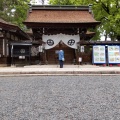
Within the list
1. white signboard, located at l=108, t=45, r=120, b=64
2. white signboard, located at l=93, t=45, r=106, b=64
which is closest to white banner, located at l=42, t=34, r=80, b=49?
white signboard, located at l=93, t=45, r=106, b=64

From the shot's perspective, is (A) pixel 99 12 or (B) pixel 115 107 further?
(A) pixel 99 12

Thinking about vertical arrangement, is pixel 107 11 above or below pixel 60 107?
above

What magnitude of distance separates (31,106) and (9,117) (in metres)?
1.13

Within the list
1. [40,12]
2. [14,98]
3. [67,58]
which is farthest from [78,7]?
[14,98]

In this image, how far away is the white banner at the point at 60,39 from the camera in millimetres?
24562

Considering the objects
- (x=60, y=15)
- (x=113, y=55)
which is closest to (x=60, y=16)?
(x=60, y=15)

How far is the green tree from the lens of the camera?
36.7m

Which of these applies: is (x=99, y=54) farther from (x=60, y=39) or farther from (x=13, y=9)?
(x=13, y=9)

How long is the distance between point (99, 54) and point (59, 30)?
16.0ft

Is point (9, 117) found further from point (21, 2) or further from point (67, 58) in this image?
point (21, 2)

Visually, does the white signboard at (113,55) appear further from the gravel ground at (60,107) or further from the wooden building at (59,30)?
the gravel ground at (60,107)

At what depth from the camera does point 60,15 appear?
26016 millimetres

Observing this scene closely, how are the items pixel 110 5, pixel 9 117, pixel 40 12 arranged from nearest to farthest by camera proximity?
pixel 9 117
pixel 40 12
pixel 110 5

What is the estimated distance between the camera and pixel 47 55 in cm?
2530
